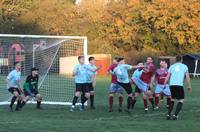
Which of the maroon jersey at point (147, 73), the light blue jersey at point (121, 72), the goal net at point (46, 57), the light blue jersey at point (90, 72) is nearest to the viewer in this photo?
the light blue jersey at point (121, 72)

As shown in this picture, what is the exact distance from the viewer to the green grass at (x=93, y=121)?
1405 centimetres

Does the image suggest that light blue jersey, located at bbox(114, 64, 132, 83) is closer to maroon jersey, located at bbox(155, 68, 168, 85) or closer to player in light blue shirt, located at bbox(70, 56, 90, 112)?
player in light blue shirt, located at bbox(70, 56, 90, 112)

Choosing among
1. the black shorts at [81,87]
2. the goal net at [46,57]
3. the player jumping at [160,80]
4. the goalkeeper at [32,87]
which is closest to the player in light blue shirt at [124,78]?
the black shorts at [81,87]

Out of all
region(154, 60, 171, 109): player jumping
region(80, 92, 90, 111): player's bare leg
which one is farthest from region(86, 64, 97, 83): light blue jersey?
region(154, 60, 171, 109): player jumping

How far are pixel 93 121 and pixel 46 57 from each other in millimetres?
9322

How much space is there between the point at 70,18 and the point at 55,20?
210 cm

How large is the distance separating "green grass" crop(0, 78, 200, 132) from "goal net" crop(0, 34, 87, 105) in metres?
3.68

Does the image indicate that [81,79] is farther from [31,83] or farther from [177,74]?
[177,74]

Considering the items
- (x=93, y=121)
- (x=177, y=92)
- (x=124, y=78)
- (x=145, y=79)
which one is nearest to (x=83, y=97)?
(x=124, y=78)

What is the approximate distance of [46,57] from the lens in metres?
24.8

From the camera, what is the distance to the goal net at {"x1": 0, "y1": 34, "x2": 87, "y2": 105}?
24.2 m

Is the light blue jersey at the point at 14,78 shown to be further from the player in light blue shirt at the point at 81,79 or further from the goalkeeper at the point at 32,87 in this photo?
the player in light blue shirt at the point at 81,79

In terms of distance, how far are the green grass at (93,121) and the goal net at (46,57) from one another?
3.68 metres

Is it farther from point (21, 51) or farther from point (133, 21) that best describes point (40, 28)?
point (21, 51)
